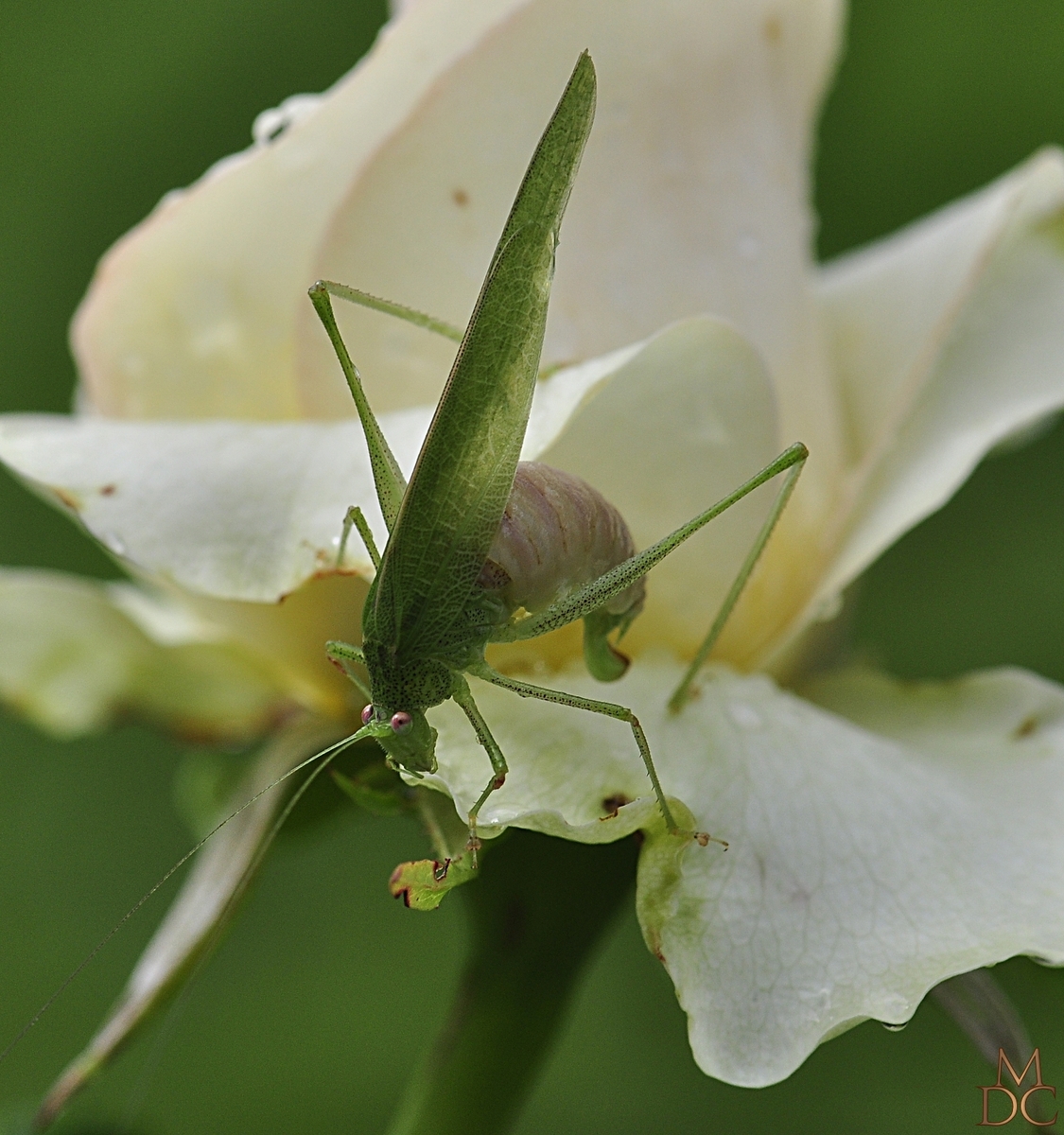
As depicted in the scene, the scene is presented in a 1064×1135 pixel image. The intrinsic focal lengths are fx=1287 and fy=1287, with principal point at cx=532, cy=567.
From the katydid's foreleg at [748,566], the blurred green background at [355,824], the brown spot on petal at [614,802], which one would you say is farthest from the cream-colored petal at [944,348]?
the blurred green background at [355,824]

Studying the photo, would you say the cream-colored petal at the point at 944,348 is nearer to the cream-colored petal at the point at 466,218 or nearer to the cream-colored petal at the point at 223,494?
the cream-colored petal at the point at 466,218

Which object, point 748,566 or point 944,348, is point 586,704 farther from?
point 944,348

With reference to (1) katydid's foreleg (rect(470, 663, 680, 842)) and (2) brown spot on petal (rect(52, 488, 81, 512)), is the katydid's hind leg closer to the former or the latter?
(1) katydid's foreleg (rect(470, 663, 680, 842))

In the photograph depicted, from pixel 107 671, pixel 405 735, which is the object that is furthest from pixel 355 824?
pixel 405 735

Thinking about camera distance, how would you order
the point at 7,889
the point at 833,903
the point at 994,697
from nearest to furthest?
the point at 833,903 < the point at 994,697 < the point at 7,889

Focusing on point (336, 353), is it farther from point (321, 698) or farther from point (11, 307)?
point (11, 307)

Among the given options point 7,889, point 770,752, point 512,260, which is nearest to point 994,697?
point 770,752
